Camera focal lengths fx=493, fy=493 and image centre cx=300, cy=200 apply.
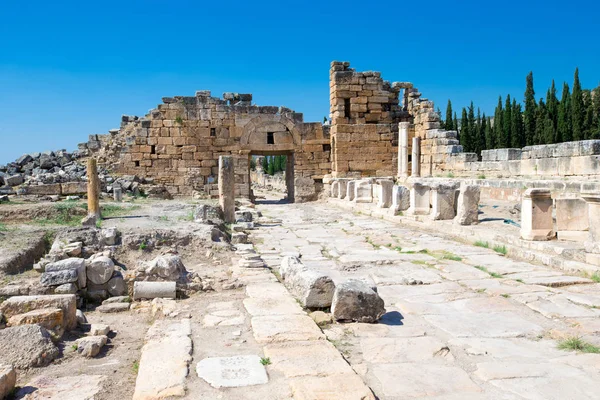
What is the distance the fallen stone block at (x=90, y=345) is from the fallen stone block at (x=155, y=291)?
1438 mm

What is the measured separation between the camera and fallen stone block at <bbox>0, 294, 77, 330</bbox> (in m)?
4.41

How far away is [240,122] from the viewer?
1881cm

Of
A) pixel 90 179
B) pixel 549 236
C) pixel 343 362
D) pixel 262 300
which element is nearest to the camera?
pixel 343 362

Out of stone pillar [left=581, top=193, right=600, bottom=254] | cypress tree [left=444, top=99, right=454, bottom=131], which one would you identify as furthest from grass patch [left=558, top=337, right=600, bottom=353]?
cypress tree [left=444, top=99, right=454, bottom=131]

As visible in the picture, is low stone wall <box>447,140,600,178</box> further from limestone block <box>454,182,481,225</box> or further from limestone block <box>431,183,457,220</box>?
limestone block <box>454,182,481,225</box>

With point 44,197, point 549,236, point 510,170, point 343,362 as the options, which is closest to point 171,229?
point 343,362

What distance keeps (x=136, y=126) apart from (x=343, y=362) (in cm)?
1717

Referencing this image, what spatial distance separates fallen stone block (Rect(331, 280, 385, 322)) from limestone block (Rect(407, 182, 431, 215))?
7338 mm

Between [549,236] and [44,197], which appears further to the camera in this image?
[44,197]

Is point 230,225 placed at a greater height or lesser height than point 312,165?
lesser

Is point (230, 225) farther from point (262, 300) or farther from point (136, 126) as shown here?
point (136, 126)

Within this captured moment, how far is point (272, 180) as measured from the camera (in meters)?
36.8

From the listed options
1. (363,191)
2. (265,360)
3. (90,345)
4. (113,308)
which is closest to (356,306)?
(265,360)

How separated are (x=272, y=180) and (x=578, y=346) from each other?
1313 inches
